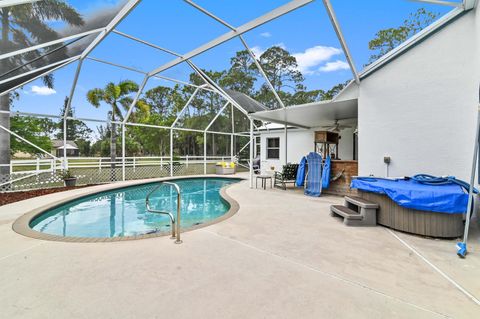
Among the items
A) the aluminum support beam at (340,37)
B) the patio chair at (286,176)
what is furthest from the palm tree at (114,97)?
the aluminum support beam at (340,37)

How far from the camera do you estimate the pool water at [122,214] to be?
4.99m

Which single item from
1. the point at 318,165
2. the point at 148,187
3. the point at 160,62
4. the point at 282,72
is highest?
the point at 282,72

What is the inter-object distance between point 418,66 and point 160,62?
27.2 feet

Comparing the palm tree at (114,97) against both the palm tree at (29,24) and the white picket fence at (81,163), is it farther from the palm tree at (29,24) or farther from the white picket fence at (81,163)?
the palm tree at (29,24)

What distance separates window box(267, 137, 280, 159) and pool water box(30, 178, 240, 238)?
4.71 m

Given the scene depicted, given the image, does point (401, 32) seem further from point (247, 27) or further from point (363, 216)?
point (363, 216)

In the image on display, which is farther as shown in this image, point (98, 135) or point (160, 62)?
point (98, 135)

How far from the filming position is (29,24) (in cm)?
392

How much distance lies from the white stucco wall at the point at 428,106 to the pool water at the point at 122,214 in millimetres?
4307

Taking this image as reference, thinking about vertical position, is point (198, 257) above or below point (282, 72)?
below

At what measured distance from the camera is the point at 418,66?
4.84 metres

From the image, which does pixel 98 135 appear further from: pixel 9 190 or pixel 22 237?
pixel 22 237

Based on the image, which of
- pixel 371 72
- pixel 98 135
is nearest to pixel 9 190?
pixel 371 72

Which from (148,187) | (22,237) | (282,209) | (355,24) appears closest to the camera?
(22,237)
